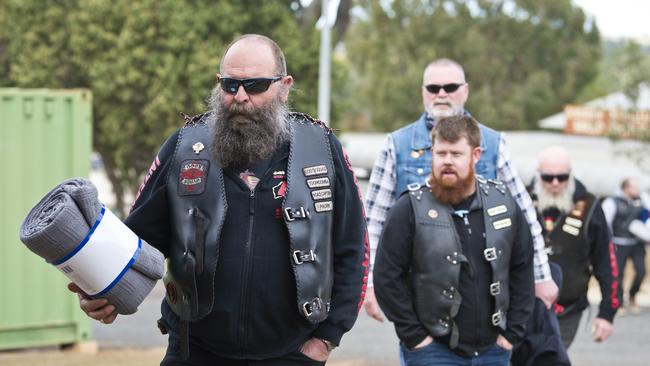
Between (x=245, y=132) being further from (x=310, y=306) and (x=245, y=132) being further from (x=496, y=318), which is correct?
(x=496, y=318)

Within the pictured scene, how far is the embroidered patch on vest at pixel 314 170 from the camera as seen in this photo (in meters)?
4.33

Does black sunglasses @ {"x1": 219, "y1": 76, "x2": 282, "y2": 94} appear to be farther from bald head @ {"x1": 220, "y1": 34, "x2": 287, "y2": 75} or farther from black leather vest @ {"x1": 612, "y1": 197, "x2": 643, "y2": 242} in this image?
black leather vest @ {"x1": 612, "y1": 197, "x2": 643, "y2": 242}

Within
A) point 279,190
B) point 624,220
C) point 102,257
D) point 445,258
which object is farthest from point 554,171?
point 624,220

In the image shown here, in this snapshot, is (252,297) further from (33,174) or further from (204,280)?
(33,174)

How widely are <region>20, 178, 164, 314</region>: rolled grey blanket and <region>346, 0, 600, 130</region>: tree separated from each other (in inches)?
1725

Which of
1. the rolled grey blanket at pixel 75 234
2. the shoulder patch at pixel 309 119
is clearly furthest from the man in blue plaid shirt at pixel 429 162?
the rolled grey blanket at pixel 75 234

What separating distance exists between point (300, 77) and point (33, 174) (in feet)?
54.4

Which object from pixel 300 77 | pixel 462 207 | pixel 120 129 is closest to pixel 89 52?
pixel 120 129

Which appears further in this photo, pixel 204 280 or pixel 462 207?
pixel 462 207

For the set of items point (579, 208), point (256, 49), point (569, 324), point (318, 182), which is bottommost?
point (569, 324)

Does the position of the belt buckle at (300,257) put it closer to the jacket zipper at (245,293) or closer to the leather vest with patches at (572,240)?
the jacket zipper at (245,293)

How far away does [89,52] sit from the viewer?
87.7 ft

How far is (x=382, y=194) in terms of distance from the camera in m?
6.35

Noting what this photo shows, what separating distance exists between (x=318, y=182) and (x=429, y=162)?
1983mm
